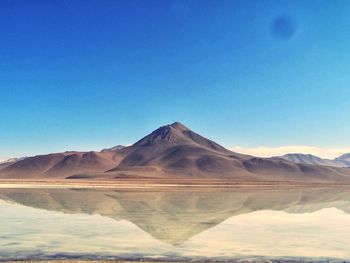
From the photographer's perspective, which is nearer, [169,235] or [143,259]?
[143,259]

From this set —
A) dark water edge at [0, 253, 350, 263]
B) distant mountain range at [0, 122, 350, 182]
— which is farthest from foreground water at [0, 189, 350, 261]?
distant mountain range at [0, 122, 350, 182]

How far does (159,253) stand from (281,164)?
530ft

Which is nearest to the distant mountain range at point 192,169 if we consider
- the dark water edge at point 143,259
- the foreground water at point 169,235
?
the foreground water at point 169,235

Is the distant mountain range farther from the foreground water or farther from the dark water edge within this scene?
the dark water edge

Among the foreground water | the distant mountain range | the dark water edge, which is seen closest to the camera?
the dark water edge

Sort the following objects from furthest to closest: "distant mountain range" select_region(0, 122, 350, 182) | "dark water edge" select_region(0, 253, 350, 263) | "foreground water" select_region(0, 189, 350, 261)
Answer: "distant mountain range" select_region(0, 122, 350, 182) < "foreground water" select_region(0, 189, 350, 261) < "dark water edge" select_region(0, 253, 350, 263)

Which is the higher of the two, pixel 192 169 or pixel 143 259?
pixel 192 169

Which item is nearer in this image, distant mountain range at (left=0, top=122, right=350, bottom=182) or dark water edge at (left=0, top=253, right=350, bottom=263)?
dark water edge at (left=0, top=253, right=350, bottom=263)

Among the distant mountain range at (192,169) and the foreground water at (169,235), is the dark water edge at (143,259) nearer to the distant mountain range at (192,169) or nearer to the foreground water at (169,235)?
the foreground water at (169,235)

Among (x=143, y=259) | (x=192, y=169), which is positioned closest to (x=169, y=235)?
(x=143, y=259)

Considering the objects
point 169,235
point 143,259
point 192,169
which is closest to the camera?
point 143,259

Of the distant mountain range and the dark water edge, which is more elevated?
the distant mountain range

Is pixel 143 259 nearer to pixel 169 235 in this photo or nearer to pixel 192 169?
pixel 169 235

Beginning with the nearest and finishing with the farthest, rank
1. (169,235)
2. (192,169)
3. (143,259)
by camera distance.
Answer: (143,259) < (169,235) < (192,169)
